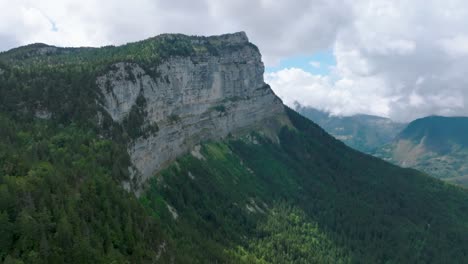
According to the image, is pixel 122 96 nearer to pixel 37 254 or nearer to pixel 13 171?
pixel 13 171

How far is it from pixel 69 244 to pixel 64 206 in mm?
12441

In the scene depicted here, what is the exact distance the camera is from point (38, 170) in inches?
4163

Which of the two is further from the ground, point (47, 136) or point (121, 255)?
point (47, 136)

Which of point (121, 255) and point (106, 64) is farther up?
point (106, 64)

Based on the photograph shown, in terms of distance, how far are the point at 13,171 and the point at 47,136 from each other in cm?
3998

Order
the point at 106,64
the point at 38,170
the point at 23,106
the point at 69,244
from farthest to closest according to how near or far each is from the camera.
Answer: the point at 106,64, the point at 23,106, the point at 38,170, the point at 69,244

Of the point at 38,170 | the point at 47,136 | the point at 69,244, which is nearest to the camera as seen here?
the point at 69,244

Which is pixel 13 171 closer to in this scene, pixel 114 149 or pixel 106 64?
pixel 114 149

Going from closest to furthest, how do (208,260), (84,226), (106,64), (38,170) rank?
(84,226) → (38,170) → (208,260) → (106,64)

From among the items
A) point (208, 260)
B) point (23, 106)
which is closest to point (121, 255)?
point (208, 260)

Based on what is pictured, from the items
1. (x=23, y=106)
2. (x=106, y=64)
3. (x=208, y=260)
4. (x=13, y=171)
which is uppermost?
(x=106, y=64)

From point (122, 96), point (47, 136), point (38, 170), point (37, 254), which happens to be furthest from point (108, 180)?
point (122, 96)

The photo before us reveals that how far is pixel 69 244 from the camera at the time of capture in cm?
8975

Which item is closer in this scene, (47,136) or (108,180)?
(108,180)
